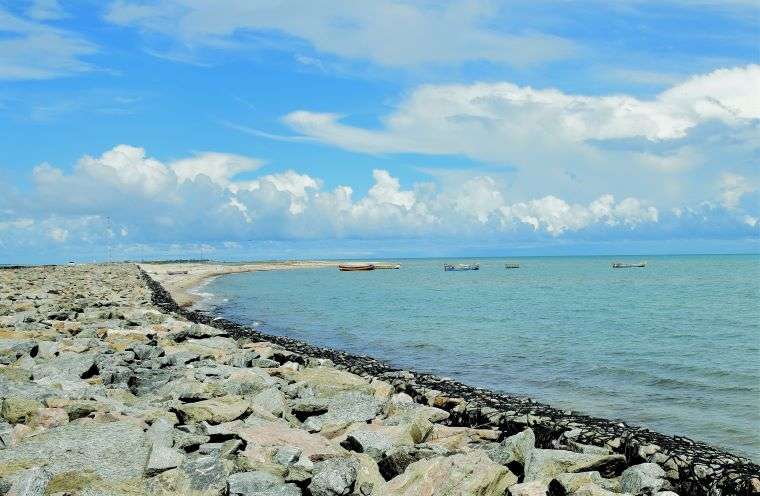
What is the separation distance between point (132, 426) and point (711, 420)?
38.4ft

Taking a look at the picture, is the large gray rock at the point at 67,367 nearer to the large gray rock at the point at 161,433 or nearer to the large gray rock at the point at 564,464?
the large gray rock at the point at 161,433

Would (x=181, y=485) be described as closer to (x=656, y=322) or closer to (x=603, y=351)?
(x=603, y=351)

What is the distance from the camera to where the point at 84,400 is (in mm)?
8820

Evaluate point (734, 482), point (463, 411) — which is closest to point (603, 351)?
point (463, 411)

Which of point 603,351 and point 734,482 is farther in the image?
point 603,351

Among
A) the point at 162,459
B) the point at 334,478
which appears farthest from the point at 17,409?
the point at 334,478

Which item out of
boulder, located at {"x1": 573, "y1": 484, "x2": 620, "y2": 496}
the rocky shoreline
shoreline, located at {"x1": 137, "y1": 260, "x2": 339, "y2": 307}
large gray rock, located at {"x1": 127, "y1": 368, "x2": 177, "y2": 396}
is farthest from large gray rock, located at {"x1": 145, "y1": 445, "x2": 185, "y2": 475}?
shoreline, located at {"x1": 137, "y1": 260, "x2": 339, "y2": 307}

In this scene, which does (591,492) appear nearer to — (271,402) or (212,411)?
(212,411)

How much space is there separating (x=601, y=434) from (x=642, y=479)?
3275 millimetres

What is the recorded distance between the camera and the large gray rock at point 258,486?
635 centimetres

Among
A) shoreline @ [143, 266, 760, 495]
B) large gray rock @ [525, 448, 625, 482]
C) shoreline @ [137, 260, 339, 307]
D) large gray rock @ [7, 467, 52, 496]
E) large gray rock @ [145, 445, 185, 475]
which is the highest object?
large gray rock @ [7, 467, 52, 496]

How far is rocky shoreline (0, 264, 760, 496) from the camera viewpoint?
647 cm

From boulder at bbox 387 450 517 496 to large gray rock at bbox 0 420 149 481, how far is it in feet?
8.85

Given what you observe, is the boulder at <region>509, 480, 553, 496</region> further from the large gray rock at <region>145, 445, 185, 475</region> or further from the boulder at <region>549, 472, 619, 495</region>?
the large gray rock at <region>145, 445, 185, 475</region>
